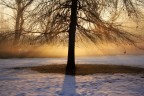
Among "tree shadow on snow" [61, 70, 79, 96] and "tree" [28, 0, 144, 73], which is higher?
"tree" [28, 0, 144, 73]

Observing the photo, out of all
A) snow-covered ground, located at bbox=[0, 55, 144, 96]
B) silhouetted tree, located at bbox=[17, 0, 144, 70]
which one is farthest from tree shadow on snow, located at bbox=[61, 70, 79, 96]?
silhouetted tree, located at bbox=[17, 0, 144, 70]

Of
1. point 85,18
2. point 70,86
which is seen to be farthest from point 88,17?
point 70,86

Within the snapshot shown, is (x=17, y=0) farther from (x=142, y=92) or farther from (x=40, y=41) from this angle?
(x=142, y=92)

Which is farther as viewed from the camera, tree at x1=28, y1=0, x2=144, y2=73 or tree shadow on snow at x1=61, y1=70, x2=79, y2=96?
tree at x1=28, y1=0, x2=144, y2=73

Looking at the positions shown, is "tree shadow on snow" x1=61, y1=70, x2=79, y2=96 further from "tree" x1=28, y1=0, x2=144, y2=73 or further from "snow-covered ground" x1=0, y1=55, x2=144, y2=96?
"tree" x1=28, y1=0, x2=144, y2=73

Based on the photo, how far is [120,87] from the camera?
39.2 feet

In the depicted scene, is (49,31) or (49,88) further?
(49,31)

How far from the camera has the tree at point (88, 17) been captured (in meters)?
17.8

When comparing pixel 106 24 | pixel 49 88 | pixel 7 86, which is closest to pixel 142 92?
pixel 49 88

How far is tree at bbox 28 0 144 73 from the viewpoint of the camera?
17.8 m

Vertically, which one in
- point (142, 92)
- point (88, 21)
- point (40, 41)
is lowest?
point (142, 92)

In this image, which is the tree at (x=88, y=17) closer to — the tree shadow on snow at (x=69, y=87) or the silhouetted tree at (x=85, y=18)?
the silhouetted tree at (x=85, y=18)

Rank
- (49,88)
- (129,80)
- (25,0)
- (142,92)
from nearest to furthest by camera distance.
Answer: (142,92) < (49,88) < (129,80) < (25,0)

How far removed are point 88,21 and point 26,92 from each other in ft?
28.3
